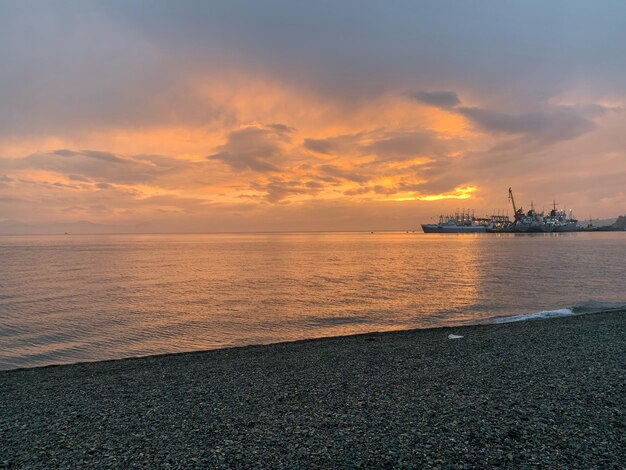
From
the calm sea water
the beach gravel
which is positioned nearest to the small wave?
the calm sea water

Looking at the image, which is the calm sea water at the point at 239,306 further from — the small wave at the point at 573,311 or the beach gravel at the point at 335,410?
the beach gravel at the point at 335,410

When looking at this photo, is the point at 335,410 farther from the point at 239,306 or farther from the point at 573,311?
the point at 573,311

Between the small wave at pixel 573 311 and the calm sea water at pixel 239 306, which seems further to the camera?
the small wave at pixel 573 311

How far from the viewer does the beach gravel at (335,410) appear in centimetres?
716

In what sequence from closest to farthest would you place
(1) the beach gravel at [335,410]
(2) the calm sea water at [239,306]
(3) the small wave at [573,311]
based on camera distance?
1. (1) the beach gravel at [335,410]
2. (2) the calm sea water at [239,306]
3. (3) the small wave at [573,311]

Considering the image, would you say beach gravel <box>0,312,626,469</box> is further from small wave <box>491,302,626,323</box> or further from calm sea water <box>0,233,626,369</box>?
small wave <box>491,302,626,323</box>

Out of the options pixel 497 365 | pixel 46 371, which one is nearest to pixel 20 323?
pixel 46 371

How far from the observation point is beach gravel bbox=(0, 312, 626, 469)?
716 centimetres

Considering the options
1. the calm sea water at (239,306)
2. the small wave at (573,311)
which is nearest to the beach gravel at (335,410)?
the calm sea water at (239,306)

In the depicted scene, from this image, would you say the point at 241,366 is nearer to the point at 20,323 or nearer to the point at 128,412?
the point at 128,412

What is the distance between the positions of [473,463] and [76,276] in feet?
203

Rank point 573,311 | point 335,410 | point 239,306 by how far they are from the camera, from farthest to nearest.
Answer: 1. point 239,306
2. point 573,311
3. point 335,410

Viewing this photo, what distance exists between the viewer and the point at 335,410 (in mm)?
9344

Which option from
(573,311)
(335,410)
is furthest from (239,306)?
(335,410)
